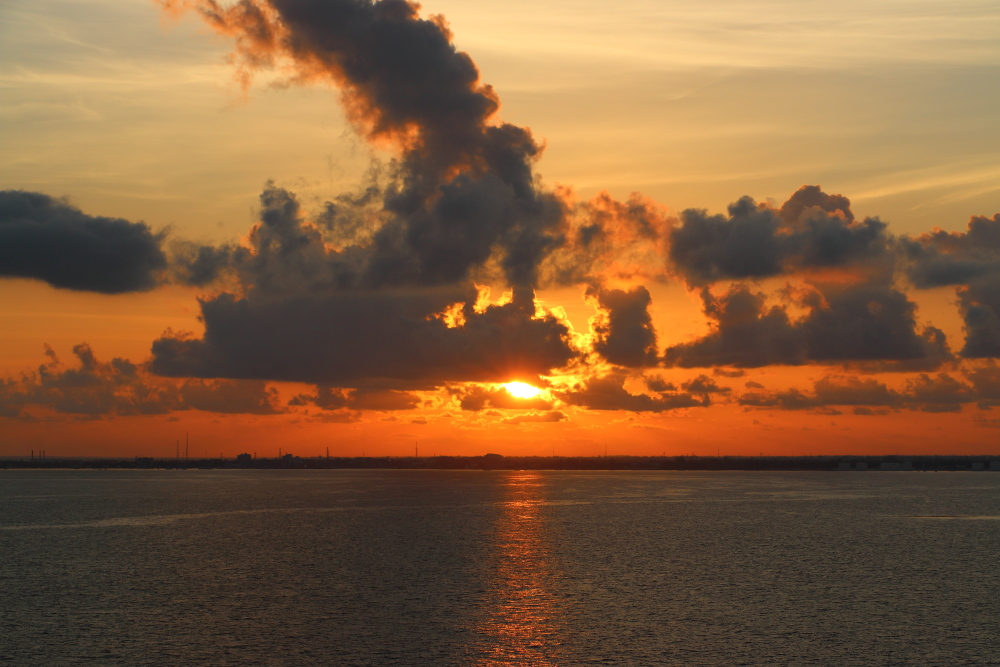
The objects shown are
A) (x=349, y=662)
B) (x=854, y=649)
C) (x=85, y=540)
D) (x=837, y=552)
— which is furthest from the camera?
(x=85, y=540)

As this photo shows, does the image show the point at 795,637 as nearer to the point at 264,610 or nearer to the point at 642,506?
the point at 264,610

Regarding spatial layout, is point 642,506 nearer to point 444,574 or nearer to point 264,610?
point 444,574

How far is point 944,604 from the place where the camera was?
60375 millimetres

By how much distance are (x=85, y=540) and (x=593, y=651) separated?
250 feet

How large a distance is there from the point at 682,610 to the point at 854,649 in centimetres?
1263

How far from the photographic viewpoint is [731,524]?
12519cm

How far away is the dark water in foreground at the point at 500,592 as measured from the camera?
4666 centimetres

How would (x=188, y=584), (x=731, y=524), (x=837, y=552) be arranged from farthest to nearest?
(x=731, y=524) → (x=837, y=552) → (x=188, y=584)

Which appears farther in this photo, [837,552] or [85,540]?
[85,540]

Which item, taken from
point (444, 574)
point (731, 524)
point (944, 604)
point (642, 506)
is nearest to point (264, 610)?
point (444, 574)

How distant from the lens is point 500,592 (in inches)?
2571

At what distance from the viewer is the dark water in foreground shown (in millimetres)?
46656

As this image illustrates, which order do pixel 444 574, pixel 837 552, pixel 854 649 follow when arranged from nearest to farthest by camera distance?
1. pixel 854 649
2. pixel 444 574
3. pixel 837 552

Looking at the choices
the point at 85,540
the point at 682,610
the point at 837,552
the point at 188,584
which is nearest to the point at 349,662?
the point at 682,610
